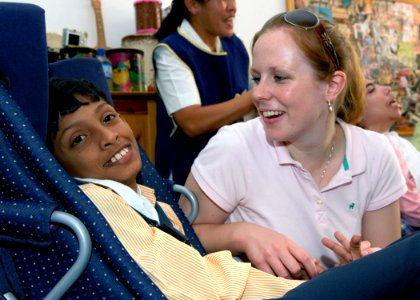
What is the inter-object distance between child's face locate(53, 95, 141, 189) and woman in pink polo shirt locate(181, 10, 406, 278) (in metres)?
0.20

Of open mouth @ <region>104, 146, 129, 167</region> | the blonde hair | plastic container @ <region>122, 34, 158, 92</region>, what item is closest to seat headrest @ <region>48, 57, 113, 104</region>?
open mouth @ <region>104, 146, 129, 167</region>

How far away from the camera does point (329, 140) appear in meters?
1.35

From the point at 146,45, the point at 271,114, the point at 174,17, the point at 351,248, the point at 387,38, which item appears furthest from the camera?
the point at 387,38

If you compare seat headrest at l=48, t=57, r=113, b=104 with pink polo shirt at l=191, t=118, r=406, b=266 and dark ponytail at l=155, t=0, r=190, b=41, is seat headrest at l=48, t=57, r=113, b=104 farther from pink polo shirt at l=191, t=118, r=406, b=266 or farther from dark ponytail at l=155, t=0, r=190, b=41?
dark ponytail at l=155, t=0, r=190, b=41

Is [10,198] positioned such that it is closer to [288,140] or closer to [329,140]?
[288,140]

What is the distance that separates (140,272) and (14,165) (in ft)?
0.84

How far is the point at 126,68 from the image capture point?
2.44 meters

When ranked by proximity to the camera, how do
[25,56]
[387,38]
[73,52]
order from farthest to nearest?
[387,38]
[73,52]
[25,56]

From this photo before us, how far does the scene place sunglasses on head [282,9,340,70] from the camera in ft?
4.16

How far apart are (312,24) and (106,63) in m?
1.30

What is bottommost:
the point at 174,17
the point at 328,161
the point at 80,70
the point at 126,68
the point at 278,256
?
the point at 278,256

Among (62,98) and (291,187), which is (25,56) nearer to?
(62,98)

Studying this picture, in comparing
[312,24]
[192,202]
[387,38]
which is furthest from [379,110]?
[387,38]

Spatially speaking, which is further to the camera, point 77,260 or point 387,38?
point 387,38
